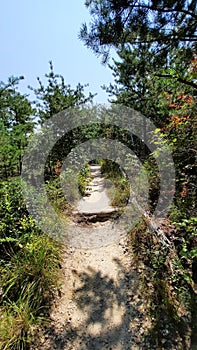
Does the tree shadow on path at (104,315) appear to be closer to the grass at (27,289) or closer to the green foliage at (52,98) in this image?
the grass at (27,289)

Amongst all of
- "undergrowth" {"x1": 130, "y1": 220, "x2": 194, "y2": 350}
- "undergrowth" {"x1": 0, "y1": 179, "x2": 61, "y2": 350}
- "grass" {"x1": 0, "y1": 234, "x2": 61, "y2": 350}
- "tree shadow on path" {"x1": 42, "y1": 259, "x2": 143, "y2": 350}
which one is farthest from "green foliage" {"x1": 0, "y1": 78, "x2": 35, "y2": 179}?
"undergrowth" {"x1": 130, "y1": 220, "x2": 194, "y2": 350}

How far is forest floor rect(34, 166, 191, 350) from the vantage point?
179 centimetres

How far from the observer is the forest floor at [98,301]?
5.86ft

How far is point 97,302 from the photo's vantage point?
2.15m

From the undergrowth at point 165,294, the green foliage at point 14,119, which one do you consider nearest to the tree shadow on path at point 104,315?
the undergrowth at point 165,294

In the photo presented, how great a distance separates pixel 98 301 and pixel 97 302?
0.05 feet

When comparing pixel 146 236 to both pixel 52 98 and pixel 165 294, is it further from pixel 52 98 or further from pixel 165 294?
pixel 52 98

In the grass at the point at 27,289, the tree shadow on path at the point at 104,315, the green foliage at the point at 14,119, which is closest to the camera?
the grass at the point at 27,289

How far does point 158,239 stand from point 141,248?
0.40m

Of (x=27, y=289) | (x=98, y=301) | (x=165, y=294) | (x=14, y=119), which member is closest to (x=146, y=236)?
(x=165, y=294)

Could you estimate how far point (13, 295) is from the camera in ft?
6.49

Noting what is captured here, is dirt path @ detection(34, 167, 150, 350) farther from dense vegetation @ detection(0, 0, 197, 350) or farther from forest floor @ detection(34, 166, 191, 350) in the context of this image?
dense vegetation @ detection(0, 0, 197, 350)

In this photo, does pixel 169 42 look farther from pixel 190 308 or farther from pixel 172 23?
pixel 190 308

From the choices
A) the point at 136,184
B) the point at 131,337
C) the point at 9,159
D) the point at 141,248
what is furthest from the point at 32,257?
the point at 136,184
